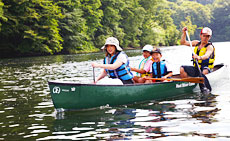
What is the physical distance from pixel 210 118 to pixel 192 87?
11.1ft

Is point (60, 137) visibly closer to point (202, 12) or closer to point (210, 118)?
point (210, 118)

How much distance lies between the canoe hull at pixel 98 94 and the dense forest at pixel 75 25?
5292 mm

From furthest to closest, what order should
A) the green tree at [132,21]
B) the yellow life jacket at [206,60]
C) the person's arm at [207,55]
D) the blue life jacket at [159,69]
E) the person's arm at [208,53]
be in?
1. the green tree at [132,21]
2. the yellow life jacket at [206,60]
3. the person's arm at [208,53]
4. the person's arm at [207,55]
5. the blue life jacket at [159,69]

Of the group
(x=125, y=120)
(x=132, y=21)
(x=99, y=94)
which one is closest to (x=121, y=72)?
(x=99, y=94)

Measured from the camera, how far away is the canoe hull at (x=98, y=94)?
282 inches

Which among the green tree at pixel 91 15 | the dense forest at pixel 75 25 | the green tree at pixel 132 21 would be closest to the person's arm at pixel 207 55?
the dense forest at pixel 75 25

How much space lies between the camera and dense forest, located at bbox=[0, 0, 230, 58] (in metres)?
33.8

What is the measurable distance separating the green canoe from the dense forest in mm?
Result: 5280

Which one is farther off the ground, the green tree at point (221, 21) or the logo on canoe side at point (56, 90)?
the green tree at point (221, 21)

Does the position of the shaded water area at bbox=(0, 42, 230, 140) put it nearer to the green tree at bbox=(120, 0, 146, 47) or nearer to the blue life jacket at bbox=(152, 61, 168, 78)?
the blue life jacket at bbox=(152, 61, 168, 78)

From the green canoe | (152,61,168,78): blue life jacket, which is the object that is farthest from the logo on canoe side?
(152,61,168,78): blue life jacket

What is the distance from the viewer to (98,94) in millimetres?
7516

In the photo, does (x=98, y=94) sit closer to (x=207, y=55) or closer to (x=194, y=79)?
(x=194, y=79)

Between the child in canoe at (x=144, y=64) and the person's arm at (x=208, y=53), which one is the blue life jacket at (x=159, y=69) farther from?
the person's arm at (x=208, y=53)
